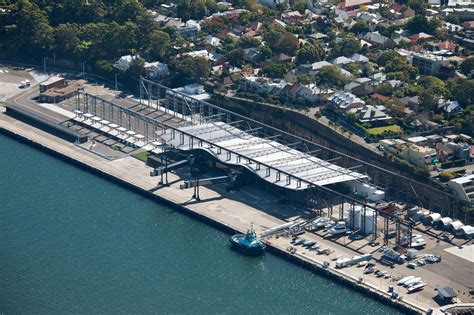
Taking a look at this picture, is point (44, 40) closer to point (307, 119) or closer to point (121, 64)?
point (121, 64)

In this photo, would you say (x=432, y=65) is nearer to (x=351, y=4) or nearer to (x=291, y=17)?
(x=291, y=17)

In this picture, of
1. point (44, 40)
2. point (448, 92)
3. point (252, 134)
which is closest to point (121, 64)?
point (44, 40)

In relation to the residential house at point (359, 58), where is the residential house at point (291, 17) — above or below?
above

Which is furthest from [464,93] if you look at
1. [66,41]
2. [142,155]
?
Result: [66,41]

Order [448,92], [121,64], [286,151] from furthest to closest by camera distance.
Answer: [121,64] → [448,92] → [286,151]

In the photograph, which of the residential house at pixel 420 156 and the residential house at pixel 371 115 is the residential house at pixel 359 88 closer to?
the residential house at pixel 371 115

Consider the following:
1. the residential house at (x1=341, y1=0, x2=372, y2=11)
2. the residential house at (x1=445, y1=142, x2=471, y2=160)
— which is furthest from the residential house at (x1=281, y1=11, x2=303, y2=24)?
the residential house at (x1=445, y1=142, x2=471, y2=160)

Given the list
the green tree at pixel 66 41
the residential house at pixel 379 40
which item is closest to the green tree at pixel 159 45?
the green tree at pixel 66 41

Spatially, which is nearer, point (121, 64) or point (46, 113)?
point (46, 113)
